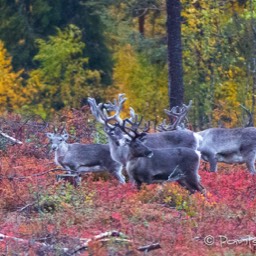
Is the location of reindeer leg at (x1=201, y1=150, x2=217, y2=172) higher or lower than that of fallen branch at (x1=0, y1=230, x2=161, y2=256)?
lower

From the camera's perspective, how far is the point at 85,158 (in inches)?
627

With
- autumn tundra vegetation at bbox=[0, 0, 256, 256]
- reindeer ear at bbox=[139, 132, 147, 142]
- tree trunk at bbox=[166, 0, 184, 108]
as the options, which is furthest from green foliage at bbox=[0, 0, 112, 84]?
reindeer ear at bbox=[139, 132, 147, 142]

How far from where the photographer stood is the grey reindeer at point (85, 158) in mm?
15883

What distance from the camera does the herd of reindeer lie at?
47.2ft

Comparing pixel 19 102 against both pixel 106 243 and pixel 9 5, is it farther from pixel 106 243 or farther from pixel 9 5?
pixel 106 243

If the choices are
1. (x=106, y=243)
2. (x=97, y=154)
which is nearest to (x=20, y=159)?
(x=97, y=154)

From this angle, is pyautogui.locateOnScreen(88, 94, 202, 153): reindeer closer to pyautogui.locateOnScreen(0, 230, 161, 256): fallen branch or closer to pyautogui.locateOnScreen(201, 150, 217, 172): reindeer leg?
pyautogui.locateOnScreen(201, 150, 217, 172): reindeer leg

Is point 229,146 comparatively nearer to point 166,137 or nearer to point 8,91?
point 166,137

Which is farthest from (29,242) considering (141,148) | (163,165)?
(141,148)

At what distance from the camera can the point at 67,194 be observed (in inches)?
528

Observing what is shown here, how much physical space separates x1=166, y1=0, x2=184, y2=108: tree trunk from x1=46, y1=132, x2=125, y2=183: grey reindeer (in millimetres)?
4928

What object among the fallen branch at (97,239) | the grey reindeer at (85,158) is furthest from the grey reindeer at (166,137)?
the fallen branch at (97,239)

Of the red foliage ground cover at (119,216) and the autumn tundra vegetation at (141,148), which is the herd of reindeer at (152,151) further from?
the red foliage ground cover at (119,216)

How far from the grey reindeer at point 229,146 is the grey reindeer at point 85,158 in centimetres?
206
